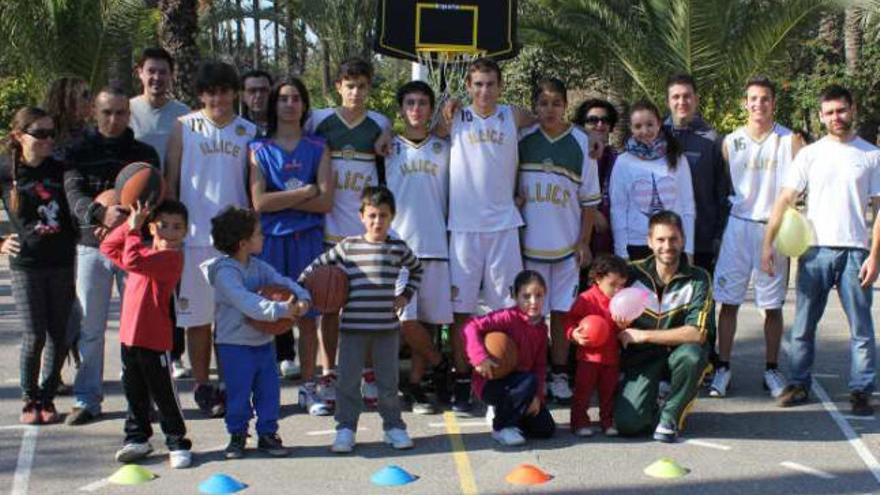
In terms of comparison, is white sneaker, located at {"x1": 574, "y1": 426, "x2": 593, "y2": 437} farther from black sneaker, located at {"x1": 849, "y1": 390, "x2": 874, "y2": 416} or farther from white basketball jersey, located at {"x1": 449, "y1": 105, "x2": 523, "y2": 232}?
black sneaker, located at {"x1": 849, "y1": 390, "x2": 874, "y2": 416}

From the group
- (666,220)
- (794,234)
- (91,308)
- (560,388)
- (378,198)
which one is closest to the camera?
(378,198)

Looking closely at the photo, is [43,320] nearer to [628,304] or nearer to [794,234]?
[628,304]

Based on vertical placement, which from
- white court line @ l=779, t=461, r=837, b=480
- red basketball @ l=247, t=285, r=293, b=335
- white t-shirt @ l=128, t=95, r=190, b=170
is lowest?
white court line @ l=779, t=461, r=837, b=480

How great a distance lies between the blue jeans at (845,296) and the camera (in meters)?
7.37

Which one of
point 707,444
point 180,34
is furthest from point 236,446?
point 180,34

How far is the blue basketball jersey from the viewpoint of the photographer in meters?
7.28

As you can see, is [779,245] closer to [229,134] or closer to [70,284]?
[229,134]

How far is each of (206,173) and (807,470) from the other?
4054 millimetres

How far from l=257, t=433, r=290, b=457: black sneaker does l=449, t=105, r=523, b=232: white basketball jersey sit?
6.07 feet

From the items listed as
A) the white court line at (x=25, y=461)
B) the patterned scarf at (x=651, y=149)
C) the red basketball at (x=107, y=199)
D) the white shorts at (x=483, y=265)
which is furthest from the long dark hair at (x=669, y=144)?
the white court line at (x=25, y=461)

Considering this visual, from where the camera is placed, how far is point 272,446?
6.47 meters

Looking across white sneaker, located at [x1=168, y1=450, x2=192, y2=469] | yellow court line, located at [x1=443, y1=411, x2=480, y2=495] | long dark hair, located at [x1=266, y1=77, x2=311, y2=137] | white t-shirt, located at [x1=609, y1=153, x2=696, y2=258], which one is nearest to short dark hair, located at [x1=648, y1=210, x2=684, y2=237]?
white t-shirt, located at [x1=609, y1=153, x2=696, y2=258]

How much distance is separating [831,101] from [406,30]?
5464mm

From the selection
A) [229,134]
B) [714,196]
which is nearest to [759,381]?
[714,196]
